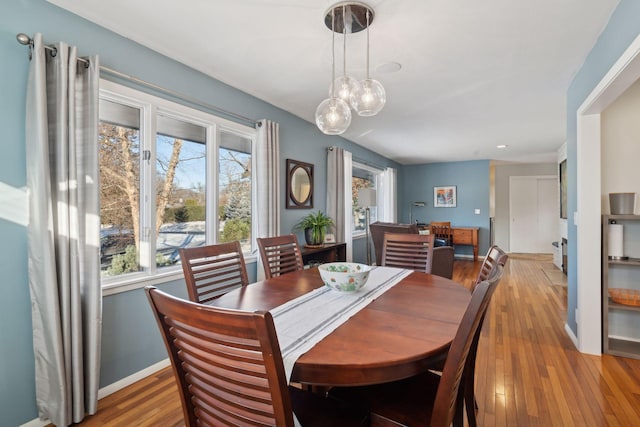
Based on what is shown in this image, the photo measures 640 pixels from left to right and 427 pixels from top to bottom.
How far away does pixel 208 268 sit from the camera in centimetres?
181

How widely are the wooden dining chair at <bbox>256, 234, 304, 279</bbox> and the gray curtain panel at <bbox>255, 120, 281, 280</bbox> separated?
0.75m

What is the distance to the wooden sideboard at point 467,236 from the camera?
22.5ft

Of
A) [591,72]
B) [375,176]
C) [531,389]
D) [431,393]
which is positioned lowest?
[531,389]

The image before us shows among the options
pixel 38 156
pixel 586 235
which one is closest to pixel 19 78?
pixel 38 156

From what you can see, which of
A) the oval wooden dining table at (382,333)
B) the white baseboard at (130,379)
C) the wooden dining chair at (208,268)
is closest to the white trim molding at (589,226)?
the oval wooden dining table at (382,333)

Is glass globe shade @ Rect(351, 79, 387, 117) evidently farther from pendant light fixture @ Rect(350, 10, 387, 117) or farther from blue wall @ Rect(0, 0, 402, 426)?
blue wall @ Rect(0, 0, 402, 426)

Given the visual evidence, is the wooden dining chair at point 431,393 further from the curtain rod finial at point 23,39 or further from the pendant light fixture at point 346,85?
the curtain rod finial at point 23,39

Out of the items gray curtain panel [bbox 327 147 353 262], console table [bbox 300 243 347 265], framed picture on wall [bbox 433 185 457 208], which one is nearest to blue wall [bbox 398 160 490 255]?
framed picture on wall [bbox 433 185 457 208]

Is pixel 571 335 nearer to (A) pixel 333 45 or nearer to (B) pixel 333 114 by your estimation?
(B) pixel 333 114

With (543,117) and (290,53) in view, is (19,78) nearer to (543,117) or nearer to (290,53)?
(290,53)

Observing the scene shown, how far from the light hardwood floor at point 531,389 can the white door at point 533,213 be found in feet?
18.0

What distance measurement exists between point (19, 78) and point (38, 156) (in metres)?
0.43

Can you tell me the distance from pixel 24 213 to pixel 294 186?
249cm

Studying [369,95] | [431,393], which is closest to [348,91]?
[369,95]
